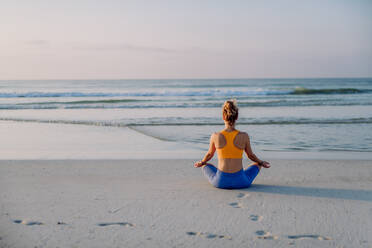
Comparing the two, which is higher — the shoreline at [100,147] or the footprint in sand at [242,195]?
the footprint in sand at [242,195]

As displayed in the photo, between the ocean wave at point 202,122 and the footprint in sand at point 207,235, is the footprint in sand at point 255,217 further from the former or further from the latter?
the ocean wave at point 202,122

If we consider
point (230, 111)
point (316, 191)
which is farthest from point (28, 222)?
point (316, 191)

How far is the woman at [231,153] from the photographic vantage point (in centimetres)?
430

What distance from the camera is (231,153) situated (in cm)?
437

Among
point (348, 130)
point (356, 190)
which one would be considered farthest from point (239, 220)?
point (348, 130)

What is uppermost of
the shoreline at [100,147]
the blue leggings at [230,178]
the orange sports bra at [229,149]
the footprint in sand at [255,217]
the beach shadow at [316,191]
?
the orange sports bra at [229,149]

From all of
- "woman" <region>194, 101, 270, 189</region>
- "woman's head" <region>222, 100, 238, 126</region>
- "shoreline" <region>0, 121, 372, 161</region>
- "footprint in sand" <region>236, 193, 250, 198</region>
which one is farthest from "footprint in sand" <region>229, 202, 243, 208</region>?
"shoreline" <region>0, 121, 372, 161</region>

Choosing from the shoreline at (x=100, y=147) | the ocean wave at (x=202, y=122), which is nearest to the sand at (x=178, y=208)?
the shoreline at (x=100, y=147)

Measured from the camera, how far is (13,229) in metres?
3.27

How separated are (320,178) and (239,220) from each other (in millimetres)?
2348

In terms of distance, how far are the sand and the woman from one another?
14 cm

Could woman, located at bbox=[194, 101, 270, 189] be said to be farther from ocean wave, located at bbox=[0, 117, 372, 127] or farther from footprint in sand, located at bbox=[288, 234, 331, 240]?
ocean wave, located at bbox=[0, 117, 372, 127]

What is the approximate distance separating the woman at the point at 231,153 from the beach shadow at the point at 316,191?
0.78 ft

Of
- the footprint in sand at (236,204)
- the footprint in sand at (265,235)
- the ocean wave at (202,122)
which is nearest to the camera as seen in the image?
the footprint in sand at (265,235)
